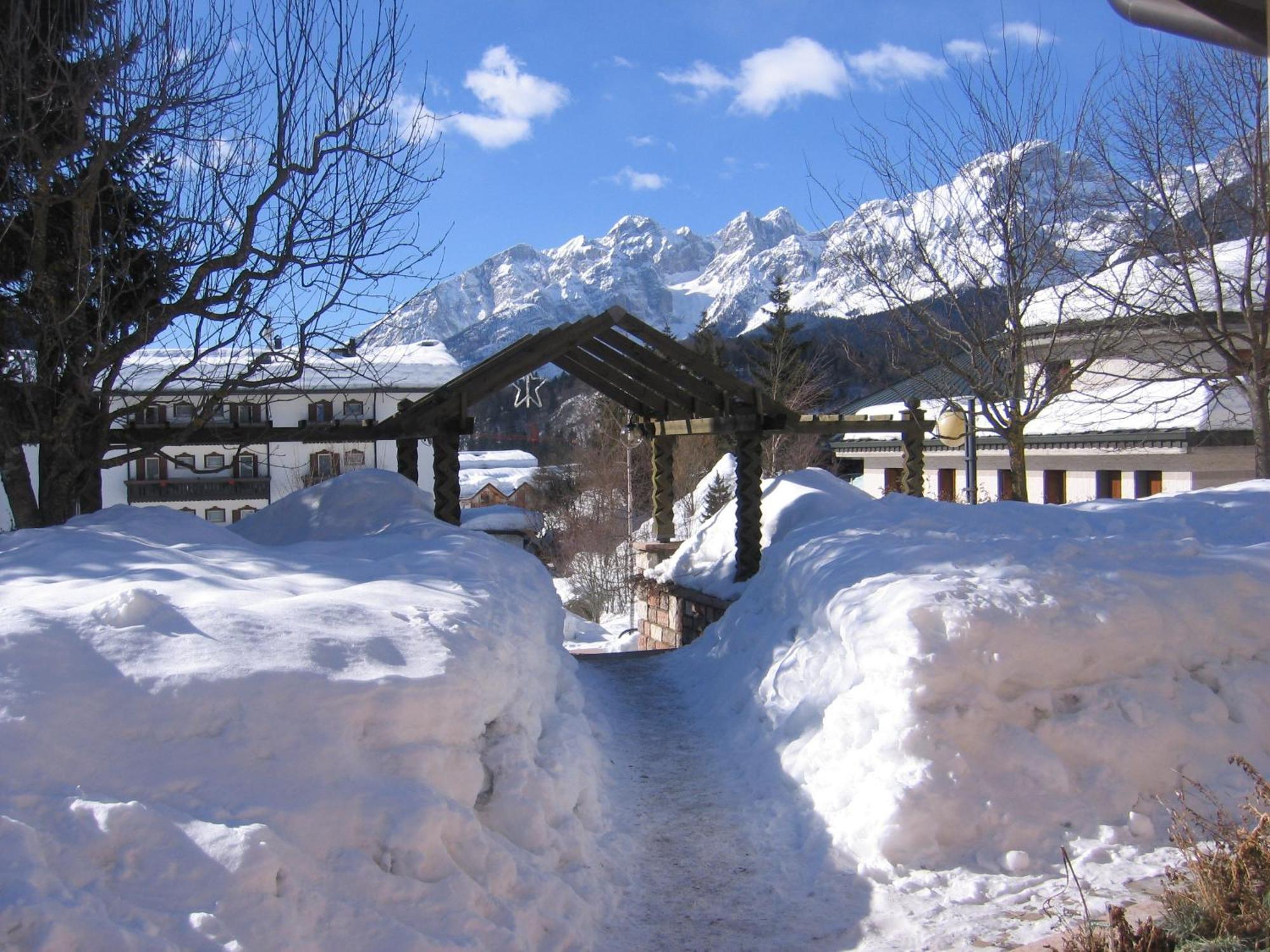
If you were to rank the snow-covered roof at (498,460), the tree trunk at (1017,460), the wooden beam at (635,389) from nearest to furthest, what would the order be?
the tree trunk at (1017,460)
the wooden beam at (635,389)
the snow-covered roof at (498,460)

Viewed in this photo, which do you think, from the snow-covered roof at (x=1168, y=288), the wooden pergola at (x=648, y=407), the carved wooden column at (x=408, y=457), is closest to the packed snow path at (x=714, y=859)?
the wooden pergola at (x=648, y=407)

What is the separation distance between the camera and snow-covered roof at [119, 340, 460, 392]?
8312mm

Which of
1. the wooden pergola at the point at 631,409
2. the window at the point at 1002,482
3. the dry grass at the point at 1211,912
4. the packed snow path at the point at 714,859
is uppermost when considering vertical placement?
the wooden pergola at the point at 631,409

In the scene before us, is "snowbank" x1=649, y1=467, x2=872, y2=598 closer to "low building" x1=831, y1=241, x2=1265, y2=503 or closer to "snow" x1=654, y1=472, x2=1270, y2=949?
"low building" x1=831, y1=241, x2=1265, y2=503

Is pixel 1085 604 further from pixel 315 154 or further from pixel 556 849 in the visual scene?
pixel 315 154

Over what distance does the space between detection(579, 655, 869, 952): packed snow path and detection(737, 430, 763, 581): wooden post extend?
3.80m

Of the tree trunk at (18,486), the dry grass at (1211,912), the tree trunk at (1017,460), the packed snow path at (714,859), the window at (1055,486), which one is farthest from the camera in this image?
the window at (1055,486)

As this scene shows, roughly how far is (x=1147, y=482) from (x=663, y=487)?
10.7 m

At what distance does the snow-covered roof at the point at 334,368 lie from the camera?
831 centimetres

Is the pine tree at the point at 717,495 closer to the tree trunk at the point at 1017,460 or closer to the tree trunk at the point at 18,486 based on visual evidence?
the tree trunk at the point at 1017,460

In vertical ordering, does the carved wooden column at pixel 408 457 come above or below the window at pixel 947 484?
above

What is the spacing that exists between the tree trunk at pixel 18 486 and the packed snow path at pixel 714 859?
494cm

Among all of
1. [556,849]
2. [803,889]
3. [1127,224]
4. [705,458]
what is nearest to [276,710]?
[556,849]

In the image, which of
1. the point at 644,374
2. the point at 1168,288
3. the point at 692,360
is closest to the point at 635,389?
the point at 644,374
